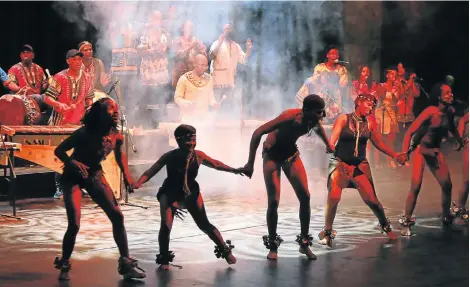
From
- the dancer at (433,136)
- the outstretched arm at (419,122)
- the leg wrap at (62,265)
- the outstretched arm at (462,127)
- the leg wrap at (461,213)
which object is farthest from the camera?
the leg wrap at (461,213)

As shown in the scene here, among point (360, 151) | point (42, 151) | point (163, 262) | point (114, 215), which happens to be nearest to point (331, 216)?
point (360, 151)

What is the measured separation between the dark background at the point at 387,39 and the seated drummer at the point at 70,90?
9.87ft

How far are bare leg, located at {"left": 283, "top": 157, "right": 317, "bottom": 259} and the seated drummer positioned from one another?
5175 millimetres

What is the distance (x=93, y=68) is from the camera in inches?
524

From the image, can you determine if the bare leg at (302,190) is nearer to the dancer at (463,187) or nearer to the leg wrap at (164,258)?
the leg wrap at (164,258)

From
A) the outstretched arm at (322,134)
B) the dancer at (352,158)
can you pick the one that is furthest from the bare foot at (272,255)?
the outstretched arm at (322,134)

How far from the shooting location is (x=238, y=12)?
16625 mm

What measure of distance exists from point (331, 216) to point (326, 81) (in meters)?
7.37

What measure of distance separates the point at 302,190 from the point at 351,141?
3.70 ft

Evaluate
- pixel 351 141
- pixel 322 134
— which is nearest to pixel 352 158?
pixel 351 141

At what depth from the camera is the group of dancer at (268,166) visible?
22.7ft

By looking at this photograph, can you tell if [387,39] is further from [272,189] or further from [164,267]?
[164,267]

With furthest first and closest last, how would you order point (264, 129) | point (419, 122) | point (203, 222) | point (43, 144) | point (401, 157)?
point (43, 144)
point (419, 122)
point (401, 157)
point (264, 129)
point (203, 222)

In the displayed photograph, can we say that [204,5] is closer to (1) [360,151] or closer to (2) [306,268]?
(1) [360,151]
